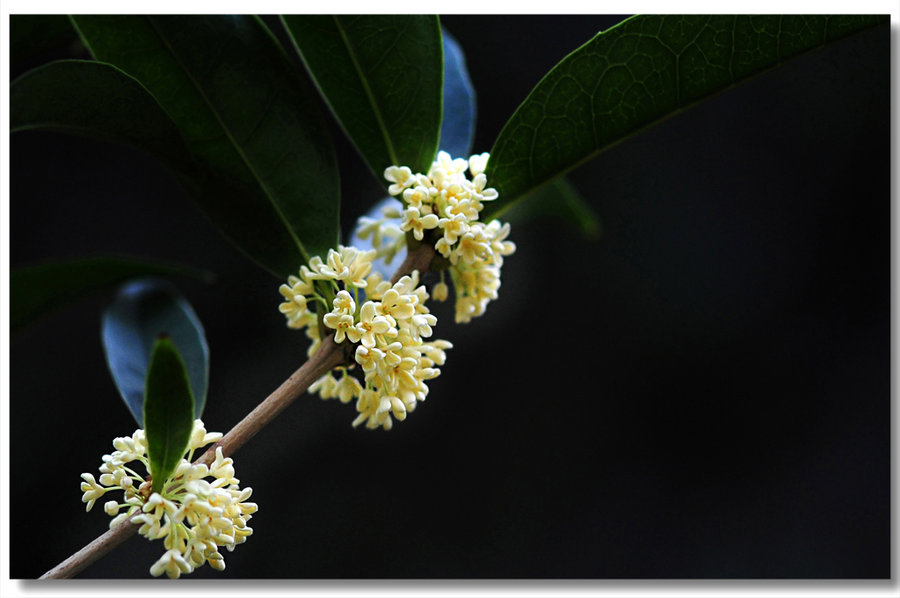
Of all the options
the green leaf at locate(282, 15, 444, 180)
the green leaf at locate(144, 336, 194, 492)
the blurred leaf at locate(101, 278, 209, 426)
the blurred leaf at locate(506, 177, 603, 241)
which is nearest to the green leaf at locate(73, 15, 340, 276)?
the green leaf at locate(282, 15, 444, 180)

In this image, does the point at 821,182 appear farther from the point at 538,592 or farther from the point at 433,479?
the point at 538,592

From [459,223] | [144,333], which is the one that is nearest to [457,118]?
[459,223]

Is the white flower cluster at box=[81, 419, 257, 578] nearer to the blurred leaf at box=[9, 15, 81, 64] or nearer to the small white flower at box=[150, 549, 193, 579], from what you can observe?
the small white flower at box=[150, 549, 193, 579]

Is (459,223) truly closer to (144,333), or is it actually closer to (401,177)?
(401,177)

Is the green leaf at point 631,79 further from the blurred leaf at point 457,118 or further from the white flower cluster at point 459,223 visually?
the blurred leaf at point 457,118

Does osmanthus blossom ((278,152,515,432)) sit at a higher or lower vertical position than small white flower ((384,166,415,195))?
lower

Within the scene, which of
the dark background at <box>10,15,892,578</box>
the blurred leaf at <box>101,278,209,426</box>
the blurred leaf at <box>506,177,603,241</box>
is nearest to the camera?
the blurred leaf at <box>101,278,209,426</box>

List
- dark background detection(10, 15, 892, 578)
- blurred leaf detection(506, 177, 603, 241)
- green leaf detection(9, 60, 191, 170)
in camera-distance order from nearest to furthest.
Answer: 1. green leaf detection(9, 60, 191, 170)
2. blurred leaf detection(506, 177, 603, 241)
3. dark background detection(10, 15, 892, 578)
